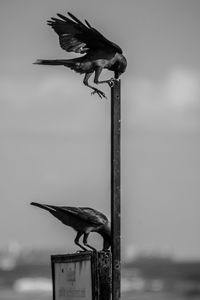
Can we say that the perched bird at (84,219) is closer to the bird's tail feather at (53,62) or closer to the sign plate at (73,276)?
the sign plate at (73,276)

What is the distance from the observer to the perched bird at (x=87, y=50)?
10.2 metres

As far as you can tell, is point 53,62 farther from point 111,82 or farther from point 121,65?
point 111,82

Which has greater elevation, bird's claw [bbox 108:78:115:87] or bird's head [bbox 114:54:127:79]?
bird's head [bbox 114:54:127:79]

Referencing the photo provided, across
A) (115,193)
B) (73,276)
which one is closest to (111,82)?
(115,193)

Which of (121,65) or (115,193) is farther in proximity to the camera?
(121,65)

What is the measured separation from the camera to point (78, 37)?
10359 millimetres

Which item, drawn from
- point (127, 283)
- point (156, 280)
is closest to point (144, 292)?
point (127, 283)

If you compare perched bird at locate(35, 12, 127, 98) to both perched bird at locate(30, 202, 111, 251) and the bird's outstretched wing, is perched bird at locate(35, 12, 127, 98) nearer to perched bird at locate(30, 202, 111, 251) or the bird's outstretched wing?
the bird's outstretched wing

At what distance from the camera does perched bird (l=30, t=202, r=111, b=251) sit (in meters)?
10.2

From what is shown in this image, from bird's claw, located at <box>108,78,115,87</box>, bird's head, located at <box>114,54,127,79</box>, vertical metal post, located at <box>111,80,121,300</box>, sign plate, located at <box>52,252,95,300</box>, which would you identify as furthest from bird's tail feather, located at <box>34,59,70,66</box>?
sign plate, located at <box>52,252,95,300</box>

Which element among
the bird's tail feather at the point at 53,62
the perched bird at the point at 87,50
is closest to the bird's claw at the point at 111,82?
the perched bird at the point at 87,50

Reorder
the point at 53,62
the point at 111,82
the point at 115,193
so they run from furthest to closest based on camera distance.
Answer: the point at 53,62, the point at 111,82, the point at 115,193

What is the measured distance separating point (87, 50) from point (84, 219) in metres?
1.32

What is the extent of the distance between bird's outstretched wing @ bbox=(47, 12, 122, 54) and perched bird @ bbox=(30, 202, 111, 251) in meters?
1.24
